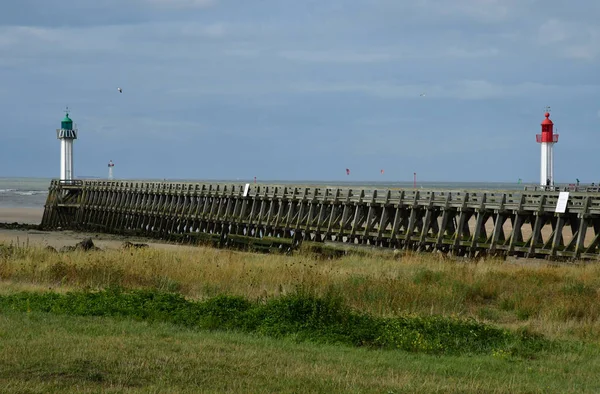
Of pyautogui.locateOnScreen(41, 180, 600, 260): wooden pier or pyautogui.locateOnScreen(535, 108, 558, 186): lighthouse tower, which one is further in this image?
pyautogui.locateOnScreen(535, 108, 558, 186): lighthouse tower

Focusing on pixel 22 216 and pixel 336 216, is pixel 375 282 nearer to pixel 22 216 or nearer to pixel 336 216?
pixel 336 216

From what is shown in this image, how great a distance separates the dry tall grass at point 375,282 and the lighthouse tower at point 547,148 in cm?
3203

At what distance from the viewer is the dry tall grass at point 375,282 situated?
16281mm

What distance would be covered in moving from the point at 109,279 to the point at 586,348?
36.2 ft

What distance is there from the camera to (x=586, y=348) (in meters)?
12.4

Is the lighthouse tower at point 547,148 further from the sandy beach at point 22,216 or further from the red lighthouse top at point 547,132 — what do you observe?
the sandy beach at point 22,216

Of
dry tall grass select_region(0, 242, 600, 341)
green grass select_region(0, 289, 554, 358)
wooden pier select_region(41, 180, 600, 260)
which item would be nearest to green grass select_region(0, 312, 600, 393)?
green grass select_region(0, 289, 554, 358)

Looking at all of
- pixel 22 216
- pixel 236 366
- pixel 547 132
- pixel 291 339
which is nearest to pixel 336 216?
pixel 547 132

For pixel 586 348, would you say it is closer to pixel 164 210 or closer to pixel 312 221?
pixel 312 221

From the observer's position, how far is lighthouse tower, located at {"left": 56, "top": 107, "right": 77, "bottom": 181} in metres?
68.4

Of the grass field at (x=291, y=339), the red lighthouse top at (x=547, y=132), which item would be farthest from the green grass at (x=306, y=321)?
the red lighthouse top at (x=547, y=132)

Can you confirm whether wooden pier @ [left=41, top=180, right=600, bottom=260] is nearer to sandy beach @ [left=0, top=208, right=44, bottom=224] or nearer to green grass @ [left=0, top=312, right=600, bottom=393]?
sandy beach @ [left=0, top=208, right=44, bottom=224]

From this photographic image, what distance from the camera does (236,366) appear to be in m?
10.1

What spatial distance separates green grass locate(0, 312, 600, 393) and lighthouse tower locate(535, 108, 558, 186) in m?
44.6
